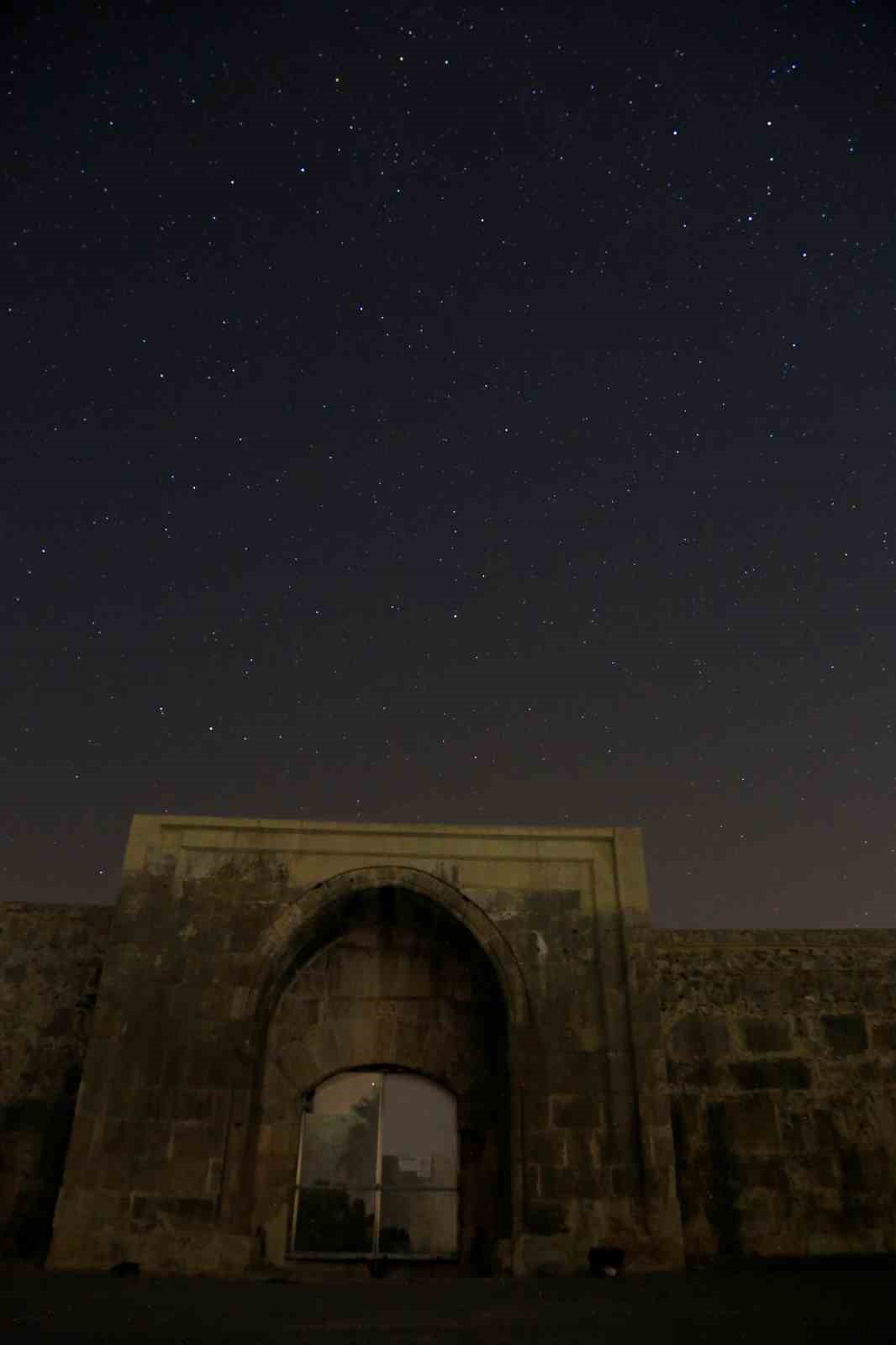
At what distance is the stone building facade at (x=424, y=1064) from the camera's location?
362 inches

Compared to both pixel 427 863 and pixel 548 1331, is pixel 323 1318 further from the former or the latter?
pixel 427 863

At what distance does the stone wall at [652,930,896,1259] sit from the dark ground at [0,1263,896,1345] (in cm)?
149

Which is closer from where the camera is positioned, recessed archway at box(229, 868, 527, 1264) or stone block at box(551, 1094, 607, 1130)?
stone block at box(551, 1094, 607, 1130)

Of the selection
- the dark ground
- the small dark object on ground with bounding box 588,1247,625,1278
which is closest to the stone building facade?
the small dark object on ground with bounding box 588,1247,625,1278

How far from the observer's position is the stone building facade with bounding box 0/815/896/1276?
9.20m

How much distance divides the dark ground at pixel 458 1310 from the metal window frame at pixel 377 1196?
2.01 meters

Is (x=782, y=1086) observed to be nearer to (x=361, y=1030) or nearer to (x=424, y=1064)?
(x=424, y=1064)

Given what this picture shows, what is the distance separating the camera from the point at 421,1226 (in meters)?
10.5

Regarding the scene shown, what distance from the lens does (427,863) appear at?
10562 mm

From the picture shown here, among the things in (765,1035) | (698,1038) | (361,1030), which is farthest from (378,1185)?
(765,1035)

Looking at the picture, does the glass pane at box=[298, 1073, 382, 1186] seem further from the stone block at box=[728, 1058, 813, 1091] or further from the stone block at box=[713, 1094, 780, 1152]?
the stone block at box=[728, 1058, 813, 1091]

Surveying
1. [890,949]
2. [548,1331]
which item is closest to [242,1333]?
[548,1331]

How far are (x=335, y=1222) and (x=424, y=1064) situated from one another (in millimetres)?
1792

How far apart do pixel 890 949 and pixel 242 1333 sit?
863cm
